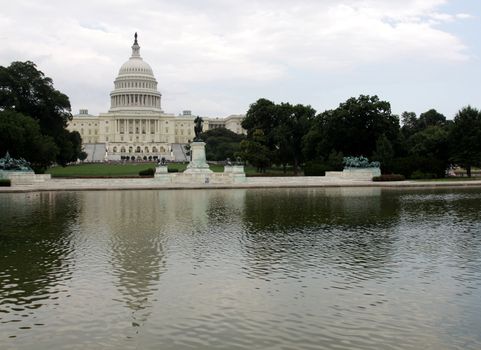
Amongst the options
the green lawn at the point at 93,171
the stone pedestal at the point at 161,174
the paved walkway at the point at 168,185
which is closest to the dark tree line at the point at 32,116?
the green lawn at the point at 93,171

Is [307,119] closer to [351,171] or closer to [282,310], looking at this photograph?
[351,171]

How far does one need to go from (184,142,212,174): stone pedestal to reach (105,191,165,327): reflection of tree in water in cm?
2969

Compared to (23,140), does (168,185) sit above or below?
below

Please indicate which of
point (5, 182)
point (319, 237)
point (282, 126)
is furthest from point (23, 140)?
point (319, 237)

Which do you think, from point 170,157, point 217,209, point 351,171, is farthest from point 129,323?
point 170,157

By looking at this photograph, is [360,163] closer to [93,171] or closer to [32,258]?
[93,171]

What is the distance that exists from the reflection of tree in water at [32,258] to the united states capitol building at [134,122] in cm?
14097

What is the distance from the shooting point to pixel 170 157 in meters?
153

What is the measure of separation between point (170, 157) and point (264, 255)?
461ft

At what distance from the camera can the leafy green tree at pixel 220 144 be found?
103 meters

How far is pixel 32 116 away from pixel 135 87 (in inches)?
4329

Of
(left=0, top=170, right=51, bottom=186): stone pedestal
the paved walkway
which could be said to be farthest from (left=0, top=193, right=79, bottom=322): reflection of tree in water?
(left=0, top=170, right=51, bottom=186): stone pedestal

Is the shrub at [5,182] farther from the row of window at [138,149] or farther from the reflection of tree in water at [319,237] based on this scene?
the row of window at [138,149]

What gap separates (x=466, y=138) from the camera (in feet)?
182
